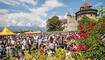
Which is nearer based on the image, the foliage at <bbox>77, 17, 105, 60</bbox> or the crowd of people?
the foliage at <bbox>77, 17, 105, 60</bbox>

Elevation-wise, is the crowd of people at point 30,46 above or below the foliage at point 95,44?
below

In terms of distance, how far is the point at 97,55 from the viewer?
4.05 metres

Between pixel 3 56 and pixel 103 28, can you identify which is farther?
pixel 3 56

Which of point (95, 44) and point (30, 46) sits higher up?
point (95, 44)

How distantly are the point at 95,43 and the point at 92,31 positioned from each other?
0.75 m

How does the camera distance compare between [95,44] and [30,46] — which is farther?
[30,46]

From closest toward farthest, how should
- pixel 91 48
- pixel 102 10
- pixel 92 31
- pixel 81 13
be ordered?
1. pixel 91 48
2. pixel 92 31
3. pixel 102 10
4. pixel 81 13

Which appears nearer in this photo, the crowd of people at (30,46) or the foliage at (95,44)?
the foliage at (95,44)

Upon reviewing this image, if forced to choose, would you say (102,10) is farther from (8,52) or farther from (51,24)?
(51,24)

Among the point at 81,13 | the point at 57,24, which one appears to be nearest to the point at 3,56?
the point at 57,24

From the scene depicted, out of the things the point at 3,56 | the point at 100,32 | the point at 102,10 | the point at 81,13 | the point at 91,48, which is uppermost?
the point at 81,13

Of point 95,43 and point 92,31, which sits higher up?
point 92,31

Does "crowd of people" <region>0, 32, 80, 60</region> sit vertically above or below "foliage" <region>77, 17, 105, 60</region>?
below

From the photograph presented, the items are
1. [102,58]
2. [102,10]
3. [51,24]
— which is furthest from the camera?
[51,24]
